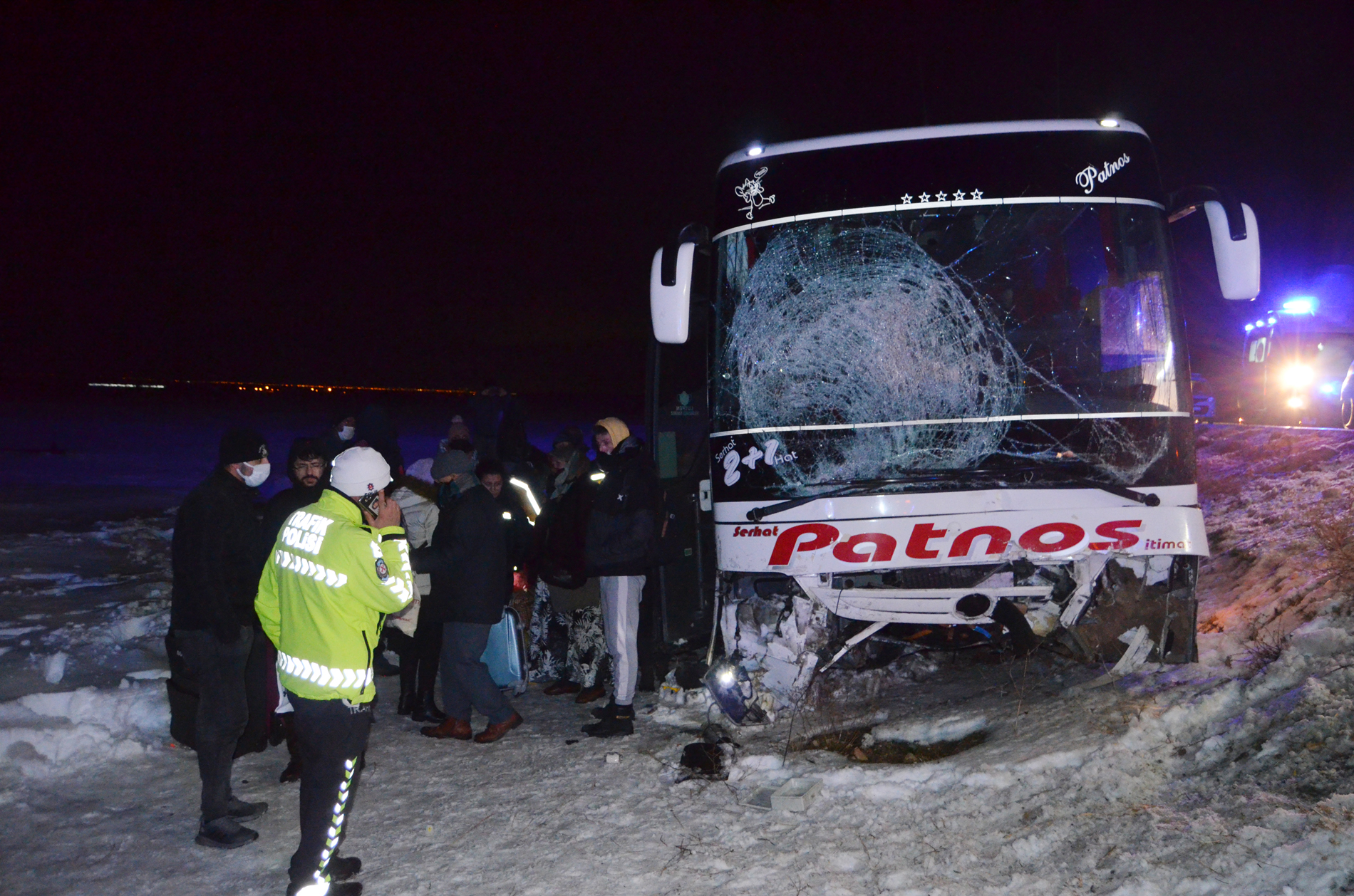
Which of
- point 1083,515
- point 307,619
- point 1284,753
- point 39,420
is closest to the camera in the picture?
point 307,619

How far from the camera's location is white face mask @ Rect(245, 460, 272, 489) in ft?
15.7

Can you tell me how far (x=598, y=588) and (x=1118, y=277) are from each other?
12.9 feet

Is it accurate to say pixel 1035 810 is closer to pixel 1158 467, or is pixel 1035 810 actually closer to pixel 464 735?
pixel 1158 467

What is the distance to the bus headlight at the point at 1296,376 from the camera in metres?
21.5

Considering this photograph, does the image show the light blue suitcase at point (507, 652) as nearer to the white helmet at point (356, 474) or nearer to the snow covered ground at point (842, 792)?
the snow covered ground at point (842, 792)

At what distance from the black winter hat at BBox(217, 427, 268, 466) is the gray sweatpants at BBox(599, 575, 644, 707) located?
7.34ft

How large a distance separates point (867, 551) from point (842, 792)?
4.08 feet

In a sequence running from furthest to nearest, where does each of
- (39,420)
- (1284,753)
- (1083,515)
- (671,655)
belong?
1. (39,420)
2. (671,655)
3. (1083,515)
4. (1284,753)

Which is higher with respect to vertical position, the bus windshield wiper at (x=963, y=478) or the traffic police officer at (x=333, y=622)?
the bus windshield wiper at (x=963, y=478)

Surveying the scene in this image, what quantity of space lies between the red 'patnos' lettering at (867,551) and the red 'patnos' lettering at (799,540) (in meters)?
0.08

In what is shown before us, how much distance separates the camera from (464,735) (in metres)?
5.95

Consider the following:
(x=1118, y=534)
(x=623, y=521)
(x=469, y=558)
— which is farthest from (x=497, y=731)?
(x=1118, y=534)

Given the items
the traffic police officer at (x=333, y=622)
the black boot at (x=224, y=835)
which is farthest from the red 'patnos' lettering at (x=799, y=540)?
the black boot at (x=224, y=835)

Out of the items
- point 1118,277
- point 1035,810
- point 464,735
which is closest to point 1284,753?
point 1035,810
